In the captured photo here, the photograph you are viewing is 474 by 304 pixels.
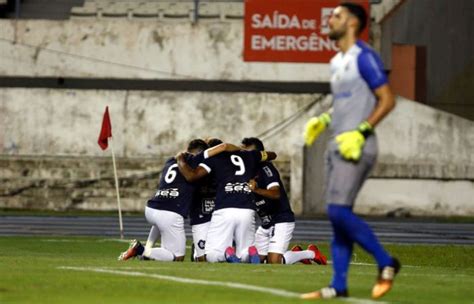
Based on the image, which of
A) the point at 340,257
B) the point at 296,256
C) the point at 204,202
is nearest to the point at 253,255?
the point at 296,256

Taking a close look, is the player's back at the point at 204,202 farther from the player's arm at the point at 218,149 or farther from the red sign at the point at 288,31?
the red sign at the point at 288,31

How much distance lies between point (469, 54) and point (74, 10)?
1089 cm

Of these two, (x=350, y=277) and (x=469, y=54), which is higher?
(x=469, y=54)

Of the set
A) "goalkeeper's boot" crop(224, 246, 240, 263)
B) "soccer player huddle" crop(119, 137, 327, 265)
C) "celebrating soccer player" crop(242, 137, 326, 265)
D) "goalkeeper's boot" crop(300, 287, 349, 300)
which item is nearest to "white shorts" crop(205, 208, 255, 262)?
"soccer player huddle" crop(119, 137, 327, 265)

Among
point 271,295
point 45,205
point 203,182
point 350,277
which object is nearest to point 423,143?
point 45,205

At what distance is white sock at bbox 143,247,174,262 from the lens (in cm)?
1962

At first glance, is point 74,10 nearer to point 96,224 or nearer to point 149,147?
point 149,147

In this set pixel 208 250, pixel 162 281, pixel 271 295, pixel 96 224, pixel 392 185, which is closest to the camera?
pixel 271 295

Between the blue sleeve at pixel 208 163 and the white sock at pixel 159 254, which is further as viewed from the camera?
the white sock at pixel 159 254

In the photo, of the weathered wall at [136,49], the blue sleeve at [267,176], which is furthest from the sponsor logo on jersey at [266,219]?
the weathered wall at [136,49]

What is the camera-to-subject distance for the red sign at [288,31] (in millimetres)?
40219

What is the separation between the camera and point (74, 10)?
138ft

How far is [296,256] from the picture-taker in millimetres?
19953

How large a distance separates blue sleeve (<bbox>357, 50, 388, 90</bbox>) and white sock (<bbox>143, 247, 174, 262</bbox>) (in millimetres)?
9084
